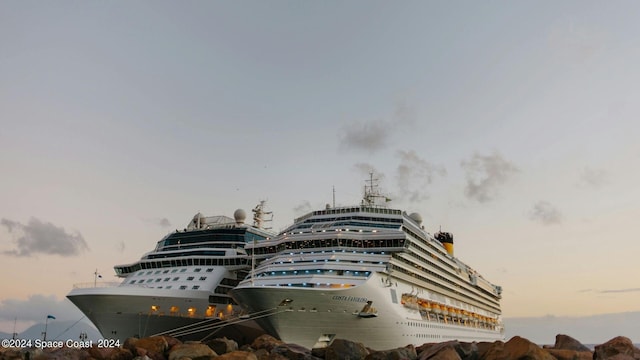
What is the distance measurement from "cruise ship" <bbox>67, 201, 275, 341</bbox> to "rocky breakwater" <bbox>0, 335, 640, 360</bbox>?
13.8 metres

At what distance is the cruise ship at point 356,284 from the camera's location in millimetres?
40500

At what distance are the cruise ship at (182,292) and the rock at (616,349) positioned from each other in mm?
26877

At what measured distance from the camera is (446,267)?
65250 mm

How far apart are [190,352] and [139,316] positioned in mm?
25318

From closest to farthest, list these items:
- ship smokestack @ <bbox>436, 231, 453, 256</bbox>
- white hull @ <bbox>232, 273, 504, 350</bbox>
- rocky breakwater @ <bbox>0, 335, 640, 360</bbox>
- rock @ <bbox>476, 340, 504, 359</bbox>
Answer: rocky breakwater @ <bbox>0, 335, 640, 360</bbox>
rock @ <bbox>476, 340, 504, 359</bbox>
white hull @ <bbox>232, 273, 504, 350</bbox>
ship smokestack @ <bbox>436, 231, 453, 256</bbox>

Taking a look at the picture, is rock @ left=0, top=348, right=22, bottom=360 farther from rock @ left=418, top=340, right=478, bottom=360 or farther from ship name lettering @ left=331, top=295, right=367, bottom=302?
rock @ left=418, top=340, right=478, bottom=360

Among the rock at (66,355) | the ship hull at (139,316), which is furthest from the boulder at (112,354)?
the ship hull at (139,316)

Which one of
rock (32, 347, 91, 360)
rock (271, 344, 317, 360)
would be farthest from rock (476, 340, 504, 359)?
rock (32, 347, 91, 360)

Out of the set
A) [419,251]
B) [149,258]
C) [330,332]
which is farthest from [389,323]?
[149,258]

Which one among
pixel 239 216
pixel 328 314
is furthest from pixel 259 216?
pixel 328 314

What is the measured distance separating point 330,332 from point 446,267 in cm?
2848

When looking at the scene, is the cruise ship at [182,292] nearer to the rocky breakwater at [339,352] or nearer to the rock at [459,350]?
the rocky breakwater at [339,352]

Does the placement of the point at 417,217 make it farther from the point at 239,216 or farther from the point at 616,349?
the point at 616,349

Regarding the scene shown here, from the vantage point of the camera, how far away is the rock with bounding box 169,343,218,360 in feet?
90.9
